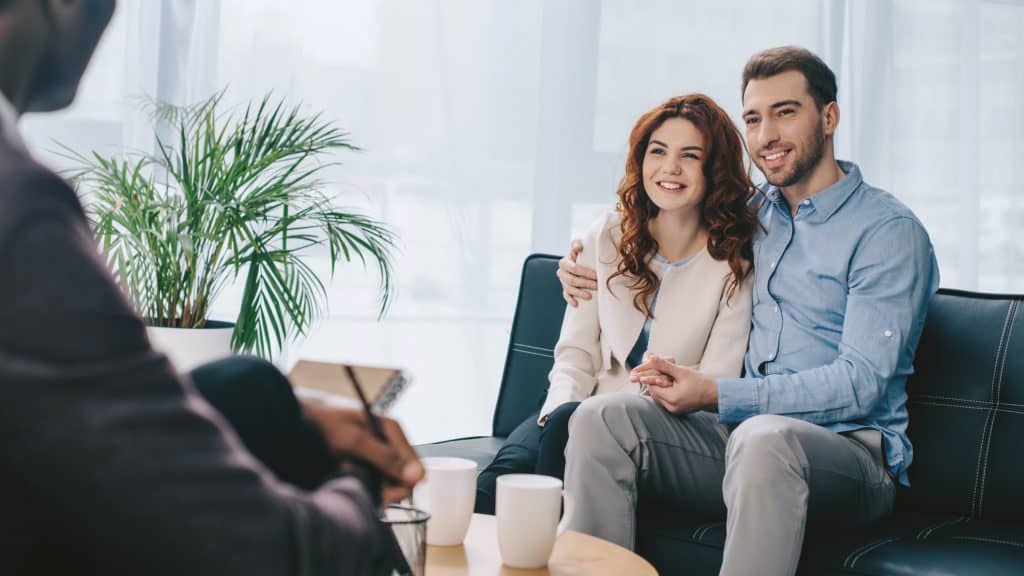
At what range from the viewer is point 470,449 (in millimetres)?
2283

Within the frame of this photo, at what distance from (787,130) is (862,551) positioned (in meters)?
0.92

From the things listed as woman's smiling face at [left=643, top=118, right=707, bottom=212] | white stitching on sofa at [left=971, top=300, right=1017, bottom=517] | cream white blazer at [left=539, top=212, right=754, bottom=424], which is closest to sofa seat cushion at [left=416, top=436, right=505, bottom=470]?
cream white blazer at [left=539, top=212, right=754, bottom=424]

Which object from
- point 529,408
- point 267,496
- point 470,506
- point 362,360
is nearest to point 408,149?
point 362,360

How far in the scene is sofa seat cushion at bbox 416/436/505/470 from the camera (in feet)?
7.16

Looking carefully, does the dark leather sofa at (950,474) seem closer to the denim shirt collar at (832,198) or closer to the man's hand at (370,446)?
the denim shirt collar at (832,198)

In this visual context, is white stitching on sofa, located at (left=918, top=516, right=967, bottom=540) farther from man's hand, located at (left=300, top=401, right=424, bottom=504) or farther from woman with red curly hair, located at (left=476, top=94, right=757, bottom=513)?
man's hand, located at (left=300, top=401, right=424, bottom=504)

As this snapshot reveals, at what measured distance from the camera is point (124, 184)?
214cm

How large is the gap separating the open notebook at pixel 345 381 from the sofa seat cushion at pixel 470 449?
1.32 metres

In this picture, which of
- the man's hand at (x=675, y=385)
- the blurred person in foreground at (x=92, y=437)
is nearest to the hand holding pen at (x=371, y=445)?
the blurred person in foreground at (x=92, y=437)

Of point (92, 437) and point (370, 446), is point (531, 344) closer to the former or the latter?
point (370, 446)

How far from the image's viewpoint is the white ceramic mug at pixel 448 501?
129 cm

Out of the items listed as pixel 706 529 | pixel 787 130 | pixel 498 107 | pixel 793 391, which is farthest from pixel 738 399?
pixel 498 107

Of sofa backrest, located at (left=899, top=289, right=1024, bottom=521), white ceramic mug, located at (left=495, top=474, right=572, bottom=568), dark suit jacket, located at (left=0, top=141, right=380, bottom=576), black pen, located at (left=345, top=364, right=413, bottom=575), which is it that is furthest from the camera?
sofa backrest, located at (left=899, top=289, right=1024, bottom=521)

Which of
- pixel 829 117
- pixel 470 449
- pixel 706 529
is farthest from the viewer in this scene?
pixel 470 449
